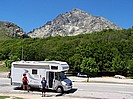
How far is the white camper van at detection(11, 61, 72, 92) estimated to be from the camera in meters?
22.8

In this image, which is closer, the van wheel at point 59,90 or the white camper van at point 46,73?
the white camper van at point 46,73

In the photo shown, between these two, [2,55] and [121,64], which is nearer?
[121,64]

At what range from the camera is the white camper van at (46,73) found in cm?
2281

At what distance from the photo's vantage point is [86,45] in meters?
62.4

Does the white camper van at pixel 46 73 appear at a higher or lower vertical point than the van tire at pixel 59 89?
higher

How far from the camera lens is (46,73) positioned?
75.8ft

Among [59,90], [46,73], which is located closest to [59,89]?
[59,90]

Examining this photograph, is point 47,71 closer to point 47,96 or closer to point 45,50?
point 47,96

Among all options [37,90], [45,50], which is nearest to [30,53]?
[45,50]

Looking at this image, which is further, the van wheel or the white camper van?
the van wheel

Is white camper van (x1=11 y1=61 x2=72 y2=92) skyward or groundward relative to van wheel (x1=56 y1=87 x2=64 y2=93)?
skyward

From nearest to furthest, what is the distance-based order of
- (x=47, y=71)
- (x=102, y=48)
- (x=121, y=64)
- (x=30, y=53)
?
(x=47, y=71)
(x=121, y=64)
(x=102, y=48)
(x=30, y=53)

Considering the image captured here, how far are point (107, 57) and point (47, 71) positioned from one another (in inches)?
1458

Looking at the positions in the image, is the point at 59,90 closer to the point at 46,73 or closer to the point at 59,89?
the point at 59,89
